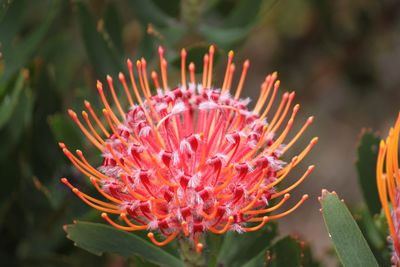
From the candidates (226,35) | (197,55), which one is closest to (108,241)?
(197,55)

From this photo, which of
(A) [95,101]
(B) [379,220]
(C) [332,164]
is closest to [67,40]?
(A) [95,101]

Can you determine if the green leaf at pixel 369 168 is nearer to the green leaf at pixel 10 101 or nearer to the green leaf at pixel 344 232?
the green leaf at pixel 344 232

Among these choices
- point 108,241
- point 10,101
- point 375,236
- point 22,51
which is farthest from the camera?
point 22,51

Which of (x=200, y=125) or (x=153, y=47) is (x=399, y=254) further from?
(x=153, y=47)

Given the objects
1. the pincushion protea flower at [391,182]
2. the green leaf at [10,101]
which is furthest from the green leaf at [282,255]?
the green leaf at [10,101]

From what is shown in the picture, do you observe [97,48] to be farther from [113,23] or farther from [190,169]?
[190,169]

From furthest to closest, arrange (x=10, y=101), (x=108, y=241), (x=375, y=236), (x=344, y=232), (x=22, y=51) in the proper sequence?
(x=22, y=51) → (x=10, y=101) → (x=375, y=236) → (x=108, y=241) → (x=344, y=232)
